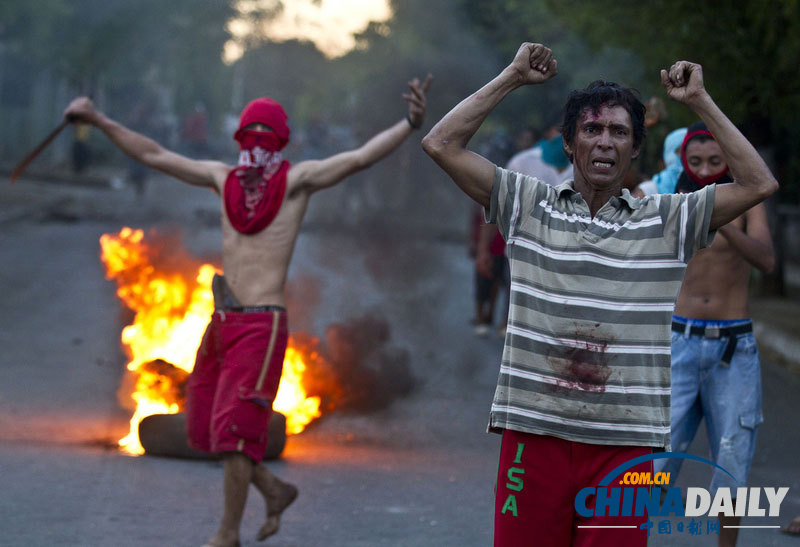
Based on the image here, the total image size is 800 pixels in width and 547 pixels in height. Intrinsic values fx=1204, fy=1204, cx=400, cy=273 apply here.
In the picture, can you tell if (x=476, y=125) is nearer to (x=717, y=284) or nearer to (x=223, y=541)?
(x=717, y=284)

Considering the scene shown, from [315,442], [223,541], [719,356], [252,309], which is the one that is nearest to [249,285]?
[252,309]

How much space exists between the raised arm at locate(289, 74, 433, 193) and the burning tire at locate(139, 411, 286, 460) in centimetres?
159

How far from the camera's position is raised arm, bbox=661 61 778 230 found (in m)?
3.18

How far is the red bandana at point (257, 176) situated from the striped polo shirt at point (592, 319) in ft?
7.56

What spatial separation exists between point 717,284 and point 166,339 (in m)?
5.00

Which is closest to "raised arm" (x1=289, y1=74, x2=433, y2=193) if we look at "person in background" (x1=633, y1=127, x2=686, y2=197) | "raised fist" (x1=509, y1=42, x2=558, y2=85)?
"person in background" (x1=633, y1=127, x2=686, y2=197)

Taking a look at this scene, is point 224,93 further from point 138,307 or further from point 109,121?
point 109,121

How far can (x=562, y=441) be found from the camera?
3098mm

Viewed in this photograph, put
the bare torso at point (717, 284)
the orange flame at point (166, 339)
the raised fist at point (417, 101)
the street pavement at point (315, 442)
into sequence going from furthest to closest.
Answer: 1. the orange flame at point (166, 339)
2. the raised fist at point (417, 101)
3. the street pavement at point (315, 442)
4. the bare torso at point (717, 284)

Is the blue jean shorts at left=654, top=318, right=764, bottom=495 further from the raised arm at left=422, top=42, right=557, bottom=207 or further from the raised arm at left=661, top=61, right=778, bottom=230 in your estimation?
the raised arm at left=422, top=42, right=557, bottom=207

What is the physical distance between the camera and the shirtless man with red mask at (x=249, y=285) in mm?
5004

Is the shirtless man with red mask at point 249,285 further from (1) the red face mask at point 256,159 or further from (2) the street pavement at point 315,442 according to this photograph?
(2) the street pavement at point 315,442

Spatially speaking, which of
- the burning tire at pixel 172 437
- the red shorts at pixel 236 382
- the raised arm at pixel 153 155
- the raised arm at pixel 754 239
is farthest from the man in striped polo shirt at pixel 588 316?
the burning tire at pixel 172 437

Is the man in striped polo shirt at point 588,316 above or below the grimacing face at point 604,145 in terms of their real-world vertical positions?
below
